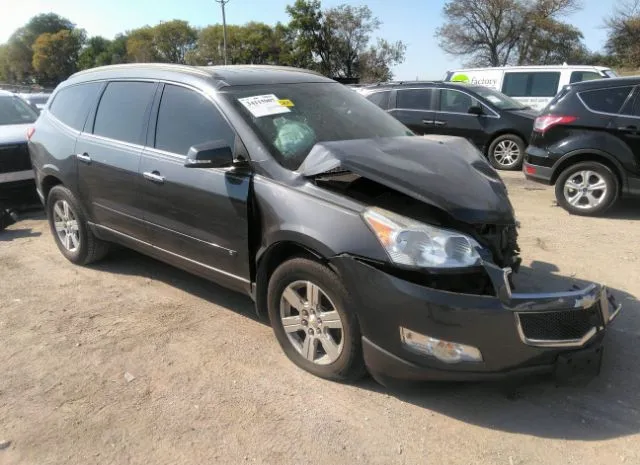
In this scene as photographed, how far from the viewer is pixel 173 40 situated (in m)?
74.9

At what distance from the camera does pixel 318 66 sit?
180 ft

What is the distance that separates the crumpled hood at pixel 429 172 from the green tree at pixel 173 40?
76177 mm

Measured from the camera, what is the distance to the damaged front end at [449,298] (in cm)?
271

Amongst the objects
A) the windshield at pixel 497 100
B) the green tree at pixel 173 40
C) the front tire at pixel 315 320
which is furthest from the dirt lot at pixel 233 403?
the green tree at pixel 173 40

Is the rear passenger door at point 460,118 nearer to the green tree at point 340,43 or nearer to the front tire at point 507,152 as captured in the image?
the front tire at point 507,152

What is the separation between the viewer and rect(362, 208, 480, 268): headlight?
2781 millimetres

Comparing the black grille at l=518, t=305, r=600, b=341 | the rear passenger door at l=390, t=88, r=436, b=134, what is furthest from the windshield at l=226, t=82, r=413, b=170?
the rear passenger door at l=390, t=88, r=436, b=134

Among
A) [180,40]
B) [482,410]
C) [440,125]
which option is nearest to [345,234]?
[482,410]

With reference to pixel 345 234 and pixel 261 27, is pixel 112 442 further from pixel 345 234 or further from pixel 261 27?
pixel 261 27

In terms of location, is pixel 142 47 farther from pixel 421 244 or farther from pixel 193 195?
pixel 421 244

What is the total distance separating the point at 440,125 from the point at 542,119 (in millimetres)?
3663

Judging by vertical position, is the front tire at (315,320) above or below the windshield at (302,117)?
below

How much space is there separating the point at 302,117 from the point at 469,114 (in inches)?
303

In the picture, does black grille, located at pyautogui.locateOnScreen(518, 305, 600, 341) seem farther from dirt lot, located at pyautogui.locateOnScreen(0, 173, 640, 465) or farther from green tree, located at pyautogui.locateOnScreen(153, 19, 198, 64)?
green tree, located at pyautogui.locateOnScreen(153, 19, 198, 64)
